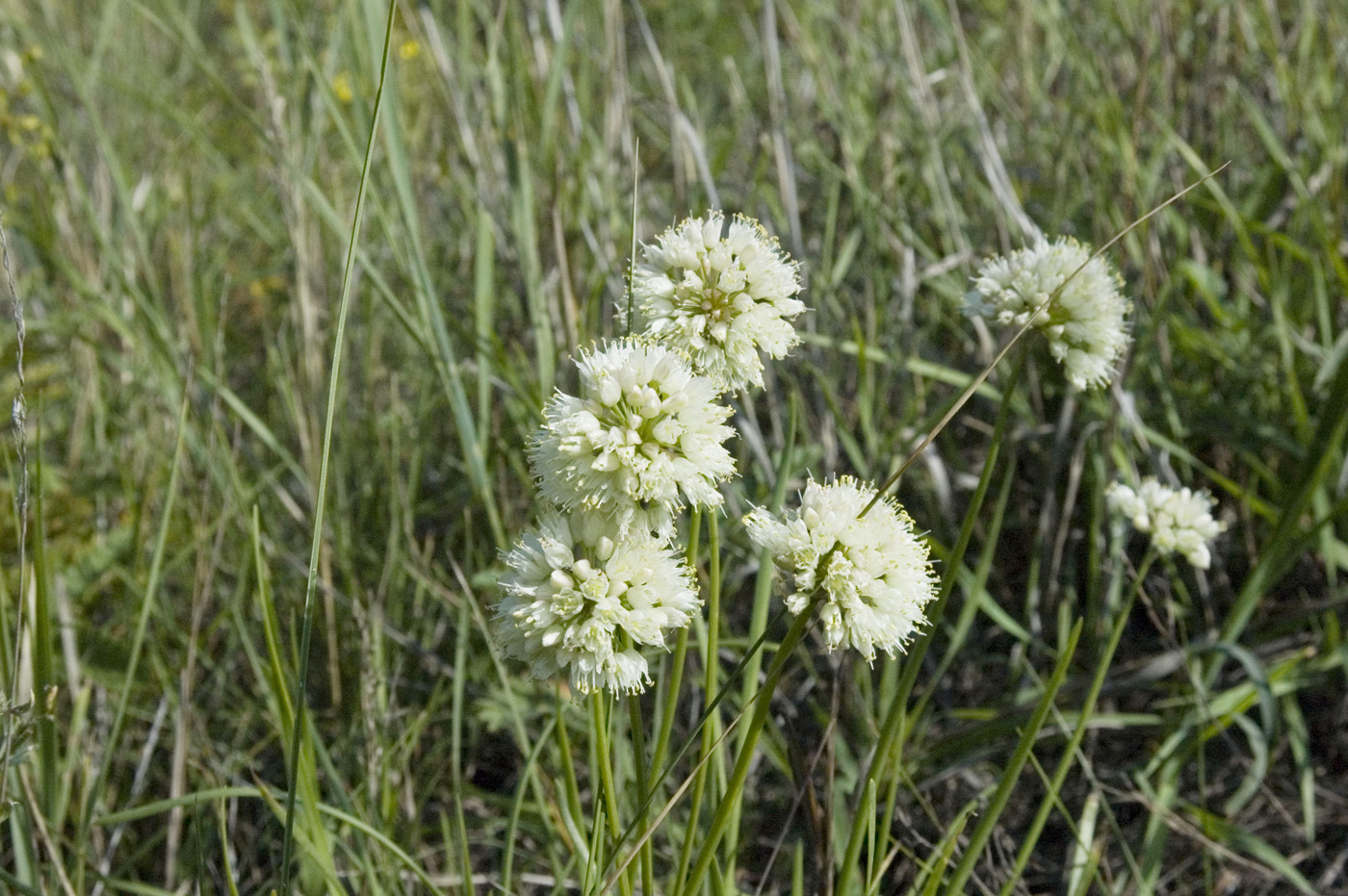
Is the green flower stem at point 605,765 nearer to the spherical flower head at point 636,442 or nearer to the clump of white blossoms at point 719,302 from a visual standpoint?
the spherical flower head at point 636,442

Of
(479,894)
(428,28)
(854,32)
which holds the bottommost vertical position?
(479,894)

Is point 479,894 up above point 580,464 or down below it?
below

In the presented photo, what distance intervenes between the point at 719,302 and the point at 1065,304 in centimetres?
48

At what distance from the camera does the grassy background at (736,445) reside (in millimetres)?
1830

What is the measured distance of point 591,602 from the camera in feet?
3.42

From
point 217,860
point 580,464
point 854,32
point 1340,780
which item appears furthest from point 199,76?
point 1340,780

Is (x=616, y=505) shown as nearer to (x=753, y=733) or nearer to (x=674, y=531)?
(x=674, y=531)

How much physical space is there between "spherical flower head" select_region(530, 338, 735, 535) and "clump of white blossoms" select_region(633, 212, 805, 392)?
0.30ft

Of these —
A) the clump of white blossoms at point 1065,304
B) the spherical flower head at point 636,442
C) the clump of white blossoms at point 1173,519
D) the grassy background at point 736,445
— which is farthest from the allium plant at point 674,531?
the clump of white blossoms at point 1173,519

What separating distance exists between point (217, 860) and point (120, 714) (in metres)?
0.53

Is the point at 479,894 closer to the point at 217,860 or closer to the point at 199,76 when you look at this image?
the point at 217,860

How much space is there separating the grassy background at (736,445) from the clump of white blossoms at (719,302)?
0.39 metres

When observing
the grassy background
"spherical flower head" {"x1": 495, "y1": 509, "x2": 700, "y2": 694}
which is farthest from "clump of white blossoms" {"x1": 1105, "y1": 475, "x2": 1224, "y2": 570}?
"spherical flower head" {"x1": 495, "y1": 509, "x2": 700, "y2": 694}

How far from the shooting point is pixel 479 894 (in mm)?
1874
